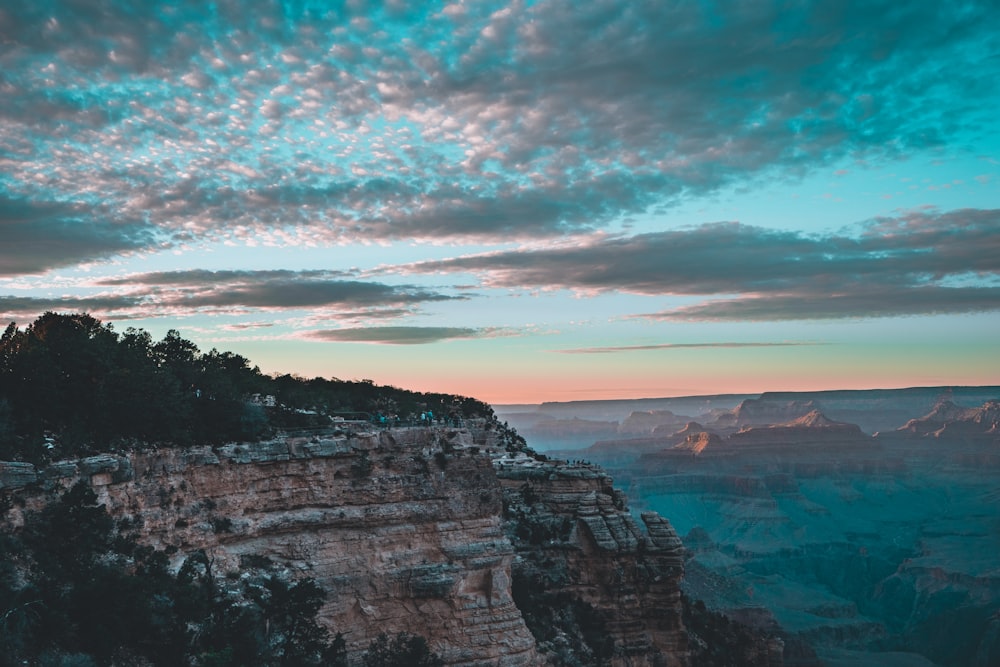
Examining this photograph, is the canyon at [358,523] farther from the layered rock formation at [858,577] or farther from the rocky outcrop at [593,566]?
the layered rock formation at [858,577]

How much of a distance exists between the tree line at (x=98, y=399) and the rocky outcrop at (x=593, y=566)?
36.8ft

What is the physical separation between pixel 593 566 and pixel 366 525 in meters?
13.6

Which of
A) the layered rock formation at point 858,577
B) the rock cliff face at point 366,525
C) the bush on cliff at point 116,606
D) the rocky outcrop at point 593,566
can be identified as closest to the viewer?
the bush on cliff at point 116,606

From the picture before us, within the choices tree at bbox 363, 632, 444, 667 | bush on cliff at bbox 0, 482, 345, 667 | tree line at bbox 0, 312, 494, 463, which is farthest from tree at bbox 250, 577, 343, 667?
tree line at bbox 0, 312, 494, 463

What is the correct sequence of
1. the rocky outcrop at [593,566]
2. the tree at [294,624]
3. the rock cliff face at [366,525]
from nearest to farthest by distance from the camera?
the tree at [294,624]
the rock cliff face at [366,525]
the rocky outcrop at [593,566]

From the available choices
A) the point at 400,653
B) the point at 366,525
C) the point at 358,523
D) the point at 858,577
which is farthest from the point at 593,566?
the point at 858,577

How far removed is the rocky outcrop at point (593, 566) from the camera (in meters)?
39.1

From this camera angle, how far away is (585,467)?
44094mm

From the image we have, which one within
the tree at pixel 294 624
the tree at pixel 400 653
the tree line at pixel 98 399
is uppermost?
the tree line at pixel 98 399

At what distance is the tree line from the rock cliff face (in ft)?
9.08

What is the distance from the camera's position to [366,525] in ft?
103

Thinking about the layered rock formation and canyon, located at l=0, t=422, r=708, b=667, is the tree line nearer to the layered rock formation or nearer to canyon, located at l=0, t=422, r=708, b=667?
canyon, located at l=0, t=422, r=708, b=667

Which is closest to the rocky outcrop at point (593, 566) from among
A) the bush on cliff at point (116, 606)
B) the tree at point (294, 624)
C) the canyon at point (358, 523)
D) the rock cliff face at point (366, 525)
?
the canyon at point (358, 523)

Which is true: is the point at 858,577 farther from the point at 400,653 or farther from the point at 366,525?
the point at 366,525
